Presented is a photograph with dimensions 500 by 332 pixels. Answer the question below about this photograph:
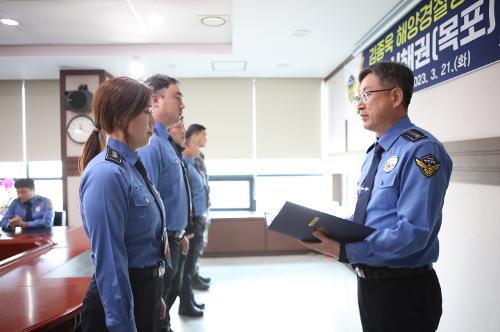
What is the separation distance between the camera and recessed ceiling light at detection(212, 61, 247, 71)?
455 centimetres

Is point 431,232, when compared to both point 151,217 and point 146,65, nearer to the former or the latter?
point 151,217

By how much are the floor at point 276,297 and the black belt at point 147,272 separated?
172cm

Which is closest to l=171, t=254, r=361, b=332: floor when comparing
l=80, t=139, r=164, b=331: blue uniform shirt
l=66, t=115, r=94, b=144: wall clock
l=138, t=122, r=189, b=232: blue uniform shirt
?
l=138, t=122, r=189, b=232: blue uniform shirt

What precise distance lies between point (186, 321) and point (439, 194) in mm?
2414

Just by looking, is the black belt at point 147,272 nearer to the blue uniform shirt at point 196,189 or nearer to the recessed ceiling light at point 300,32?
the blue uniform shirt at point 196,189

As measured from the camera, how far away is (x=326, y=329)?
2736 mm

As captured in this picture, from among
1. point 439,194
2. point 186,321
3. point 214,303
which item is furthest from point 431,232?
point 214,303

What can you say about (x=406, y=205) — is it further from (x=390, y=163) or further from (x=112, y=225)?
(x=112, y=225)

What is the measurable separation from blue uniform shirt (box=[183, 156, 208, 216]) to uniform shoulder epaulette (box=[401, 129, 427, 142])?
243cm

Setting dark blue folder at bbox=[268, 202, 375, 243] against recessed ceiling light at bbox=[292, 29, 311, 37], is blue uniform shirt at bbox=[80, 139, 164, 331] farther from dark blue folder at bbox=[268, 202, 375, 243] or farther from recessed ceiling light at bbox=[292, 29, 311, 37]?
recessed ceiling light at bbox=[292, 29, 311, 37]

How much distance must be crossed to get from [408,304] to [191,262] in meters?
2.29

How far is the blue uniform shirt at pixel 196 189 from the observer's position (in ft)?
11.4

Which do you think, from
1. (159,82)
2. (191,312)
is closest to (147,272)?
(159,82)

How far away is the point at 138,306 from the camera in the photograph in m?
1.19
